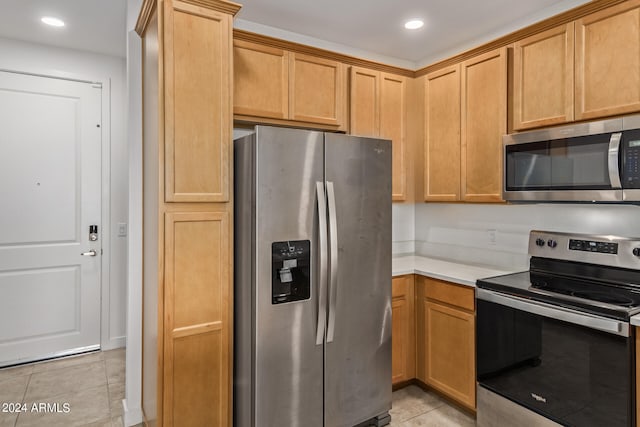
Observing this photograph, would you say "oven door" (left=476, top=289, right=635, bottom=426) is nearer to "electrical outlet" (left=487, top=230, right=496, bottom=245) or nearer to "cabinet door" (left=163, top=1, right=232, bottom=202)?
"electrical outlet" (left=487, top=230, right=496, bottom=245)

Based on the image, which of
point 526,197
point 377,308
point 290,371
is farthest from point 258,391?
point 526,197

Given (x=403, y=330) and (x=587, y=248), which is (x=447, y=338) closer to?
(x=403, y=330)

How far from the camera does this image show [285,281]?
2.01 meters

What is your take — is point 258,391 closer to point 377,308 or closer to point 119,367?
point 377,308

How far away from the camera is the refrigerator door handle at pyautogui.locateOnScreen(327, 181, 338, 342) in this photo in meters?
2.10

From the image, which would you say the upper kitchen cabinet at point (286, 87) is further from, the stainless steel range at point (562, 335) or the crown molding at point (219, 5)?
the stainless steel range at point (562, 335)

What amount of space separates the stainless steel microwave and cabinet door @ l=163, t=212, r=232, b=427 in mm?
1780

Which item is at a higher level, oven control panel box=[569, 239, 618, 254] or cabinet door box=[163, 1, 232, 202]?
cabinet door box=[163, 1, 232, 202]

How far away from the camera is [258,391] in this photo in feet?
6.37

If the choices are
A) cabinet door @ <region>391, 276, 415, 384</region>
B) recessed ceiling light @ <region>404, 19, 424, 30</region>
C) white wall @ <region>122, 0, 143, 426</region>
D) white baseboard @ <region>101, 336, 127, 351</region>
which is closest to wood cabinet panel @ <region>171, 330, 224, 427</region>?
white wall @ <region>122, 0, 143, 426</region>

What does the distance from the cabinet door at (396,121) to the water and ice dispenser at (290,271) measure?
1.30 metres

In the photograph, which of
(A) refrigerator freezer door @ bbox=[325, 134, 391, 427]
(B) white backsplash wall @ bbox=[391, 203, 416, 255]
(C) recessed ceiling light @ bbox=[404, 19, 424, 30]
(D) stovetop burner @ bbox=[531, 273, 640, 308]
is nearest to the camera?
(D) stovetop burner @ bbox=[531, 273, 640, 308]

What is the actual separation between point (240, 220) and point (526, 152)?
1.75 m

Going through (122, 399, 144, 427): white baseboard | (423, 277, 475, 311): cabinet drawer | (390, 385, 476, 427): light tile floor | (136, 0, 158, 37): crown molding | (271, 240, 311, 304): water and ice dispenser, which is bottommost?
(390, 385, 476, 427): light tile floor
